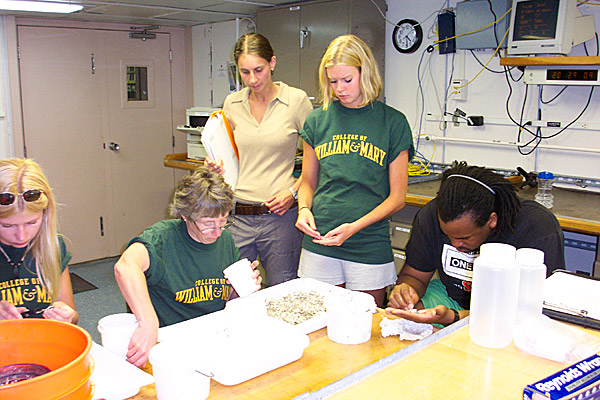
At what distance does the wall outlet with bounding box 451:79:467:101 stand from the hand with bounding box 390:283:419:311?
6.47 ft

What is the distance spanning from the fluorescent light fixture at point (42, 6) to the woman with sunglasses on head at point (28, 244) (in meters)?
2.32

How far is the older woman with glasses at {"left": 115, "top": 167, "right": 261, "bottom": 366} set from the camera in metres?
1.84

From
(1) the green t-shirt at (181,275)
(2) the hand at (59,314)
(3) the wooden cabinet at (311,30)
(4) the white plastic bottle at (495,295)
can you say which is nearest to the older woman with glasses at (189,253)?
(1) the green t-shirt at (181,275)

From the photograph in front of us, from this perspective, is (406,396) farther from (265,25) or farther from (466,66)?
(265,25)

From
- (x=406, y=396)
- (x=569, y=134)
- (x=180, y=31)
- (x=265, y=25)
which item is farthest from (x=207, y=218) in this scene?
(x=180, y=31)

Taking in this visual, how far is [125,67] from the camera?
5.19m

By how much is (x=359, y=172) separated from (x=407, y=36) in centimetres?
191

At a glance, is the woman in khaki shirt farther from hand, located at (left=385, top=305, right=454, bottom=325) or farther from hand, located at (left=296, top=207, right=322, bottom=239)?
hand, located at (left=385, top=305, right=454, bottom=325)

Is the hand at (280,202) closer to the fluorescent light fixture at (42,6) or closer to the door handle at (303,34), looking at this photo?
the door handle at (303,34)

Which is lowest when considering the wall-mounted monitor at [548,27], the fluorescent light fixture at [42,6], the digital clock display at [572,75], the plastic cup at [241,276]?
the plastic cup at [241,276]

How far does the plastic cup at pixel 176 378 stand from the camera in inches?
47.5

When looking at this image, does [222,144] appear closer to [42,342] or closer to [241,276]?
[241,276]

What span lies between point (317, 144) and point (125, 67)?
3.40 metres

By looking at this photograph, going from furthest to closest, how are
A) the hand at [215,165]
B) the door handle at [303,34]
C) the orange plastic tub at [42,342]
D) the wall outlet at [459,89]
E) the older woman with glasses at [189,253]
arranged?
the door handle at [303,34] < the wall outlet at [459,89] < the hand at [215,165] < the older woman with glasses at [189,253] < the orange plastic tub at [42,342]
